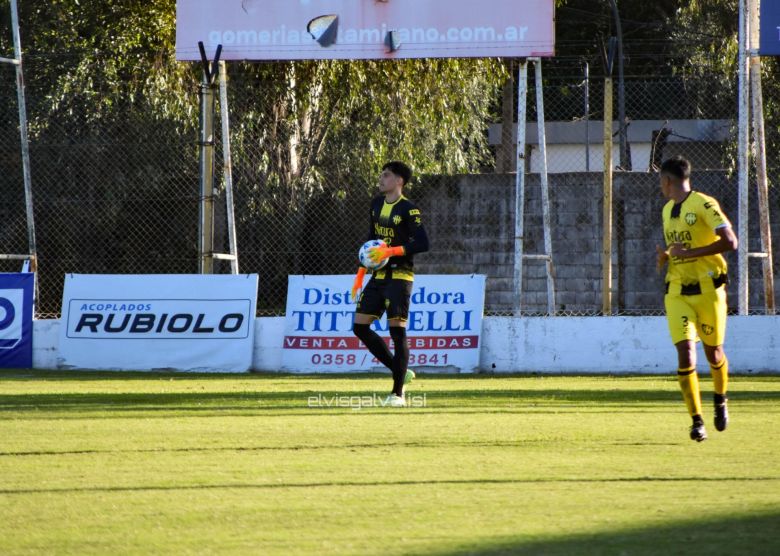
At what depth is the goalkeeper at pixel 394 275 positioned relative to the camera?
36.4ft

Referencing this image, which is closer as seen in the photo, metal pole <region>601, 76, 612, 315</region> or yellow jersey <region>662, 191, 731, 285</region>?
yellow jersey <region>662, 191, 731, 285</region>

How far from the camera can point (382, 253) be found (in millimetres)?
10922

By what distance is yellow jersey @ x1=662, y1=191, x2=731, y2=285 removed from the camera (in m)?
8.89

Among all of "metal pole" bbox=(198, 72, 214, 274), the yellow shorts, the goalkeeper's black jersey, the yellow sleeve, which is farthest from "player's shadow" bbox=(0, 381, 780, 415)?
"metal pole" bbox=(198, 72, 214, 274)

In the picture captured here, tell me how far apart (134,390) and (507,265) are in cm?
836

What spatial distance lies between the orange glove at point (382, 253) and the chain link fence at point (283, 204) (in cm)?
753

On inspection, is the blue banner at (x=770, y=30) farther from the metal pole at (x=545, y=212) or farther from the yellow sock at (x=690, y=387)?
the yellow sock at (x=690, y=387)

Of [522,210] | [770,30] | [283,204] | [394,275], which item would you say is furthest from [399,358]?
[283,204]

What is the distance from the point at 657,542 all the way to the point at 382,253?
20.1 ft

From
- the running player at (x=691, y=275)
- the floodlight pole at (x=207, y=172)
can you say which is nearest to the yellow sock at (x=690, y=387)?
the running player at (x=691, y=275)

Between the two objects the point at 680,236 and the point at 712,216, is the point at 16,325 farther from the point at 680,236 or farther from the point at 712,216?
the point at 712,216

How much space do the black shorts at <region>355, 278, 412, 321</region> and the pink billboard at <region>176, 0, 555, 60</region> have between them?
642cm

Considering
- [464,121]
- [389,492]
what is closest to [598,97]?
[464,121]

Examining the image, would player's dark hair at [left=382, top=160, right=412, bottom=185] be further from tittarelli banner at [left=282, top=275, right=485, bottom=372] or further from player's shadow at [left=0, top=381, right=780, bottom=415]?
tittarelli banner at [left=282, top=275, right=485, bottom=372]
